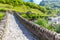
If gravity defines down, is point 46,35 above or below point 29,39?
above

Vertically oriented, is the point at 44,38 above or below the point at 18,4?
above

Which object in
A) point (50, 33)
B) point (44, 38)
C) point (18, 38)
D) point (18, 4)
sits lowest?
point (18, 4)

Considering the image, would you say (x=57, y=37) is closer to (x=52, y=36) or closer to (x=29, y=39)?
(x=52, y=36)

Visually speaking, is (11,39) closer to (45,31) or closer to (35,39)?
(35,39)

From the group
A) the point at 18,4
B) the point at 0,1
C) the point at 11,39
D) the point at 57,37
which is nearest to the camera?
the point at 57,37

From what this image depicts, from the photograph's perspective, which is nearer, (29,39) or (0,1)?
(29,39)

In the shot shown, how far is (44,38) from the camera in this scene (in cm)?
1650

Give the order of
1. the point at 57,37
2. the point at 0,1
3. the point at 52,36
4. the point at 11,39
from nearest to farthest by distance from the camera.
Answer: the point at 57,37 → the point at 52,36 → the point at 11,39 → the point at 0,1

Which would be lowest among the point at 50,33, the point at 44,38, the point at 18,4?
the point at 18,4

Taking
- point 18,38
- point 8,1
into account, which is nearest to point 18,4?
point 8,1

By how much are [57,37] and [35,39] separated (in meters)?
6.20

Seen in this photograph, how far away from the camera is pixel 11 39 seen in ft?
59.7

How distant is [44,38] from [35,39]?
2.11 meters

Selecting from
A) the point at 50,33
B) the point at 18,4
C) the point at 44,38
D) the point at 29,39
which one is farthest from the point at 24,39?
the point at 18,4
